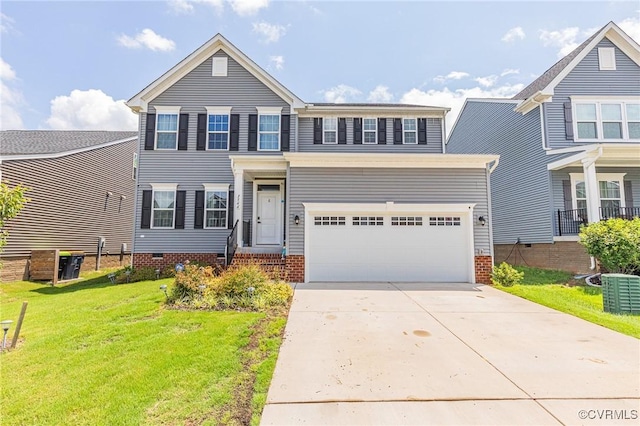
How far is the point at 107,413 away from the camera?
3018mm

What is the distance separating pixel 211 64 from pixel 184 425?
1393cm

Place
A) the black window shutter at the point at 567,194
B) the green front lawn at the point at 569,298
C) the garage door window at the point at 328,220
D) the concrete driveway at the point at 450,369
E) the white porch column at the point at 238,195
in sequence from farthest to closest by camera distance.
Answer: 1. the black window shutter at the point at 567,194
2. the white porch column at the point at 238,195
3. the garage door window at the point at 328,220
4. the green front lawn at the point at 569,298
5. the concrete driveway at the point at 450,369

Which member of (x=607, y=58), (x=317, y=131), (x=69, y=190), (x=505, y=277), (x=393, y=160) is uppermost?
(x=607, y=58)

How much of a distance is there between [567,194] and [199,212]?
14.8m

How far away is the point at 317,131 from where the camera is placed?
13.9m

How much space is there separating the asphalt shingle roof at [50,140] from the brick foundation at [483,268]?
17.2 m

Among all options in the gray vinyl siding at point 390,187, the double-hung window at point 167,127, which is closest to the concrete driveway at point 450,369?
the gray vinyl siding at point 390,187

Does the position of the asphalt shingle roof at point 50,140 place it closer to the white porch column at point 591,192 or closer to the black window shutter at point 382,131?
the black window shutter at point 382,131

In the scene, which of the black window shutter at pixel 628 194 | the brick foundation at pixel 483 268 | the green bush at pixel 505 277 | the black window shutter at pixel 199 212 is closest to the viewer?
the green bush at pixel 505 277

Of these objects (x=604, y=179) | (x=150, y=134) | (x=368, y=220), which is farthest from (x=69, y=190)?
(x=604, y=179)

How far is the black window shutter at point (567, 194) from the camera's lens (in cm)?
1255


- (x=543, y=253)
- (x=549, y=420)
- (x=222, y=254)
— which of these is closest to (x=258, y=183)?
(x=222, y=254)

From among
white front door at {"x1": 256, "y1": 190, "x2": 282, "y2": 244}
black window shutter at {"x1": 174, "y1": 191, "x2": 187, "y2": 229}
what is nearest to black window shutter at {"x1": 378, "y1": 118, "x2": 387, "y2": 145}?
white front door at {"x1": 256, "y1": 190, "x2": 282, "y2": 244}

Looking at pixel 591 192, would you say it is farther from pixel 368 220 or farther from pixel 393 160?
pixel 368 220
